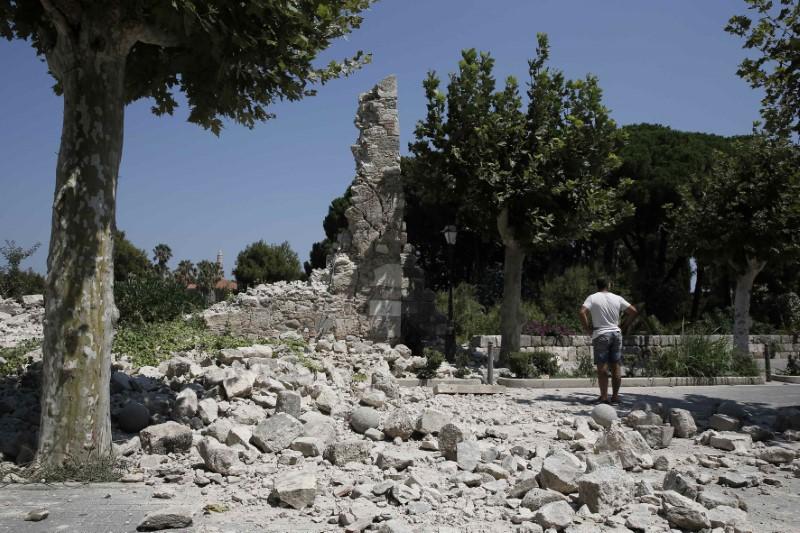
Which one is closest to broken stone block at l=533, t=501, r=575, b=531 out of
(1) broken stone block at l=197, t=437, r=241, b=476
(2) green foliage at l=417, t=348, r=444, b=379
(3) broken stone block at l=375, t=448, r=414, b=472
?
(3) broken stone block at l=375, t=448, r=414, b=472

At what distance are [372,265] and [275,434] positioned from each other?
8.70 m

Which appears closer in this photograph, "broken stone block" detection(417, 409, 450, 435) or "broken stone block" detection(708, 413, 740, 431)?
"broken stone block" detection(417, 409, 450, 435)

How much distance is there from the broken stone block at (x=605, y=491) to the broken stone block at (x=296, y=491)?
1.97m

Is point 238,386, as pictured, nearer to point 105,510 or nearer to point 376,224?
point 105,510

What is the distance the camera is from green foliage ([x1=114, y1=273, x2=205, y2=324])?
13039mm

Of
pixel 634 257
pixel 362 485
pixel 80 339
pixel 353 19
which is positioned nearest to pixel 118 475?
pixel 80 339

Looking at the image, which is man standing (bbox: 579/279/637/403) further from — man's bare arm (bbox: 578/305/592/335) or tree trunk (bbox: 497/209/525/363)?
tree trunk (bbox: 497/209/525/363)

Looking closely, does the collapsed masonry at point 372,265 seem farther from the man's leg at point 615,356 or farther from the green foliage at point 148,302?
the man's leg at point 615,356

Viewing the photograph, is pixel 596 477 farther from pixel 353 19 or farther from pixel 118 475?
pixel 353 19

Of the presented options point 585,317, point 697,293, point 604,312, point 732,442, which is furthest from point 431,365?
point 697,293

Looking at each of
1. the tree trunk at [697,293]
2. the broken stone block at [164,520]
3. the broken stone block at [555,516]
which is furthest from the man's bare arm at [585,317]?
the tree trunk at [697,293]

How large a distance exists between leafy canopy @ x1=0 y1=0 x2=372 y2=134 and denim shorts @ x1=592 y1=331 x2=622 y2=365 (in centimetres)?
540

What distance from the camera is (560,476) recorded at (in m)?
4.50

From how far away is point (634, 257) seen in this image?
102 feet
